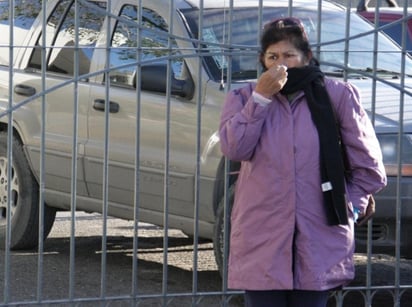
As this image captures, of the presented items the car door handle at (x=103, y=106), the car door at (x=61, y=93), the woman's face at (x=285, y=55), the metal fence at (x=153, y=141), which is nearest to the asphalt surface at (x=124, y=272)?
the metal fence at (x=153, y=141)

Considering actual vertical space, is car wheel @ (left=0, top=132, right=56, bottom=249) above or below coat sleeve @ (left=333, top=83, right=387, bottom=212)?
below

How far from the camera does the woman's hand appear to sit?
461 centimetres

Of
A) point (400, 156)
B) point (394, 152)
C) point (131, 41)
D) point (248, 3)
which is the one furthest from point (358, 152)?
point (131, 41)

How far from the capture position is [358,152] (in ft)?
15.8

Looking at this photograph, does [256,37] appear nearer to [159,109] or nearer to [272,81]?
[159,109]

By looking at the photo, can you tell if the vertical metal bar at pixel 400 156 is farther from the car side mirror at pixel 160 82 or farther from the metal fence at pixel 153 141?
the car side mirror at pixel 160 82

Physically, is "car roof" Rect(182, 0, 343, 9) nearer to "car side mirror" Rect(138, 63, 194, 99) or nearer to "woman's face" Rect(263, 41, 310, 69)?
"car side mirror" Rect(138, 63, 194, 99)

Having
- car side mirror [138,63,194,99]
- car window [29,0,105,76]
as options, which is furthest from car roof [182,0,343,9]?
car window [29,0,105,76]

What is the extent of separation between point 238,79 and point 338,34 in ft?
2.86

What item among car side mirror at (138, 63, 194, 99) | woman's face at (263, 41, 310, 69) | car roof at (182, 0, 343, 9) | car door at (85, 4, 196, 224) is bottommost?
car door at (85, 4, 196, 224)

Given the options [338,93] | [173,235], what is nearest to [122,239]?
[173,235]

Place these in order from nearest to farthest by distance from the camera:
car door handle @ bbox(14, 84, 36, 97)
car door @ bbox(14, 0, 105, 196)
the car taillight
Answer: the car taillight → car door @ bbox(14, 0, 105, 196) → car door handle @ bbox(14, 84, 36, 97)

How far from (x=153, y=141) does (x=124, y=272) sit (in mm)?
1344

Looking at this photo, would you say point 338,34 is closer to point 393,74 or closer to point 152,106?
point 393,74
